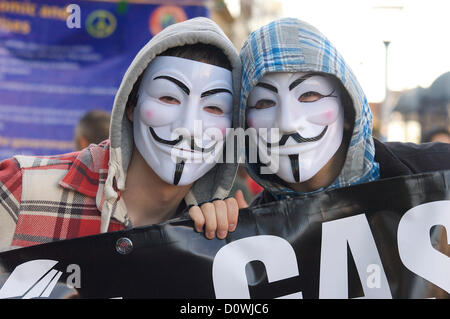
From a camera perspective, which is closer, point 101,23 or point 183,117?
point 183,117

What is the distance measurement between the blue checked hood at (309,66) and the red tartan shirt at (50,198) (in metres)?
0.78

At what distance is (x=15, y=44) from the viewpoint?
4.60m

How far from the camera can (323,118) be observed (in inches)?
97.9

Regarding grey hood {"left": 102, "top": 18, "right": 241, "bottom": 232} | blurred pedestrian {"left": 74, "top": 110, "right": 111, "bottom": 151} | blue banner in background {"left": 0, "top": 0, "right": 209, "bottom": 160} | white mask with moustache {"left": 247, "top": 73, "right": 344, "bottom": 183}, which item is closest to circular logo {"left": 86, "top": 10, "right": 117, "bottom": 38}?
blue banner in background {"left": 0, "top": 0, "right": 209, "bottom": 160}

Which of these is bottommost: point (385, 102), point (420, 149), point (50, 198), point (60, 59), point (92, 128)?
point (50, 198)

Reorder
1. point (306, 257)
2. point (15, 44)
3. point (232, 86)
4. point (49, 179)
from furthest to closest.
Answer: point (15, 44), point (232, 86), point (49, 179), point (306, 257)

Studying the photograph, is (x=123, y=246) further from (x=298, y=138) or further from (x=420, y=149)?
(x=420, y=149)

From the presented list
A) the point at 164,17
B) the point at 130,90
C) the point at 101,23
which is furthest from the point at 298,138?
the point at 101,23

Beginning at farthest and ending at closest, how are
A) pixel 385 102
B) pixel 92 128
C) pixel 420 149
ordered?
pixel 385 102 → pixel 92 128 → pixel 420 149

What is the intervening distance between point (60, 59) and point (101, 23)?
462 millimetres

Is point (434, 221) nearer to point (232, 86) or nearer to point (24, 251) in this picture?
point (232, 86)

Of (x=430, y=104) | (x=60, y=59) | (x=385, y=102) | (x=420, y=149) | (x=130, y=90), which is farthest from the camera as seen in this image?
(x=385, y=102)
